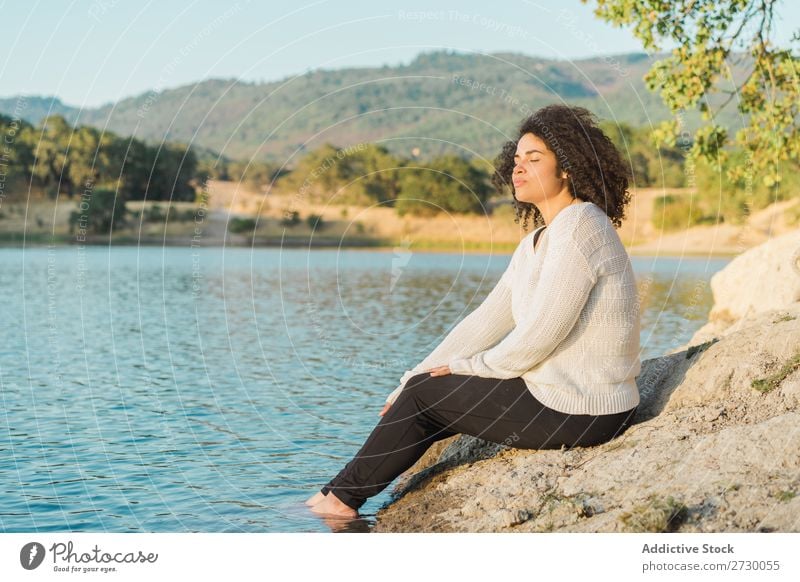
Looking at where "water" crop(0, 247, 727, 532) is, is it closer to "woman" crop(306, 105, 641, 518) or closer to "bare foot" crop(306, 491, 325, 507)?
"bare foot" crop(306, 491, 325, 507)

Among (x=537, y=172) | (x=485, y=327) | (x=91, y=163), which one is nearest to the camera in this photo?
(x=537, y=172)

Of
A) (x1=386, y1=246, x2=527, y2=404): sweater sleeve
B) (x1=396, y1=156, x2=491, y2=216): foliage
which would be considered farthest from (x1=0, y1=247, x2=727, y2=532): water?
(x1=396, y1=156, x2=491, y2=216): foliage

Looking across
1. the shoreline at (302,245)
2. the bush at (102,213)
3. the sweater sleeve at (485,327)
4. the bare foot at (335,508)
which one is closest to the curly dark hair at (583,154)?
the sweater sleeve at (485,327)

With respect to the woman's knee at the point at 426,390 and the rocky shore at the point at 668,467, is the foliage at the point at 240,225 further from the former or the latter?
the woman's knee at the point at 426,390

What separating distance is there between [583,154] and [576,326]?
101cm

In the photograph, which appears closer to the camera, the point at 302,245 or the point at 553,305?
the point at 553,305

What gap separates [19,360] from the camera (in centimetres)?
1412

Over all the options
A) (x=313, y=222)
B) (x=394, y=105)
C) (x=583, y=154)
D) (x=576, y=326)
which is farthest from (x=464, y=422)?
(x=394, y=105)

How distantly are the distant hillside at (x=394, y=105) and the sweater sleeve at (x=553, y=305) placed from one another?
115 feet

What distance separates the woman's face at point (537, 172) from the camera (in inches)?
238

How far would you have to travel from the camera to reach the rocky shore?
530 cm

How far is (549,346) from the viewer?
18.8ft

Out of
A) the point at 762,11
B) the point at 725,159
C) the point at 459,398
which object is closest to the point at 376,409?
the point at 459,398

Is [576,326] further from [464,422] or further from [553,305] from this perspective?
[464,422]
